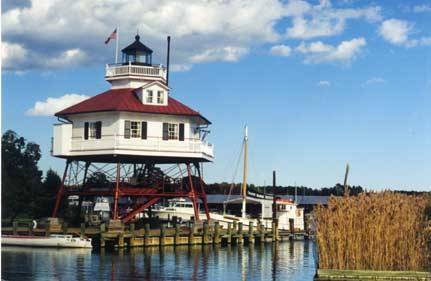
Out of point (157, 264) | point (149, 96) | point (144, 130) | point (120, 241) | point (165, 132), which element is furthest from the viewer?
point (149, 96)

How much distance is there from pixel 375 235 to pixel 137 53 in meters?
33.7

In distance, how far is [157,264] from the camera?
3541cm

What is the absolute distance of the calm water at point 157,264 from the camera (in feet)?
100

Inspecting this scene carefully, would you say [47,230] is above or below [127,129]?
below

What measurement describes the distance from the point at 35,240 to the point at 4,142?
24.6 metres

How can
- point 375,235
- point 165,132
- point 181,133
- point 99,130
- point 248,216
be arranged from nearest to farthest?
point 375,235 < point 99,130 < point 165,132 < point 181,133 < point 248,216

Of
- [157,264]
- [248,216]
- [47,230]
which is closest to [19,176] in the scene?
[47,230]

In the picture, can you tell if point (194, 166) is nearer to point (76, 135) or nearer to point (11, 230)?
point (76, 135)

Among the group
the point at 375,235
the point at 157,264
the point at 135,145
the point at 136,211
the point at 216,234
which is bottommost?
the point at 157,264

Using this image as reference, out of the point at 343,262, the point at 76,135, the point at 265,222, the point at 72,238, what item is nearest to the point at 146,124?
the point at 76,135

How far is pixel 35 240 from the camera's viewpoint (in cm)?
4359

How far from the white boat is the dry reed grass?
22.7m

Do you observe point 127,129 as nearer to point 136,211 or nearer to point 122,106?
point 122,106

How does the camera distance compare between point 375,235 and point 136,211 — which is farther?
point 136,211
